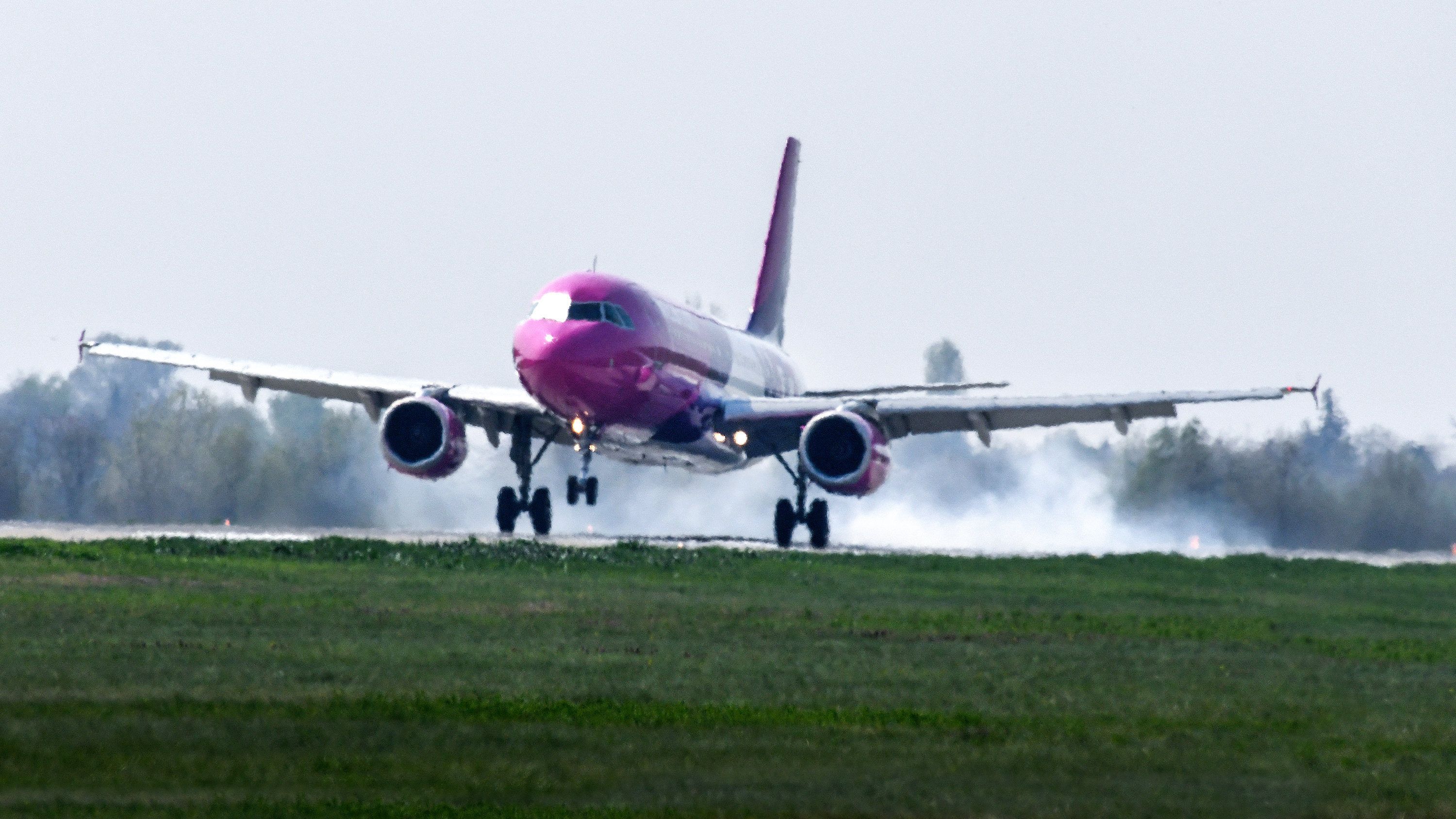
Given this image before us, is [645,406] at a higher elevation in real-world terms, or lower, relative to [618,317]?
lower

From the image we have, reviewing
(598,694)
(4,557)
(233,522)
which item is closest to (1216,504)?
(233,522)

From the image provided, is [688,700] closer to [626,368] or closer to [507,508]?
[626,368]

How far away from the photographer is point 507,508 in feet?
157

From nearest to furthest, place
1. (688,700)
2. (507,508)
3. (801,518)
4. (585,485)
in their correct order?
(688,700) < (585,485) < (507,508) < (801,518)

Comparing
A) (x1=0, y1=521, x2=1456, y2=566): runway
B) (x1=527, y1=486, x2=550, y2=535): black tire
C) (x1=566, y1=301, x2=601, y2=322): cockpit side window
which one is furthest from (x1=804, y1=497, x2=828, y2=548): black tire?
(x1=566, y1=301, x2=601, y2=322): cockpit side window

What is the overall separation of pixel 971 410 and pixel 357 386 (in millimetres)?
12442

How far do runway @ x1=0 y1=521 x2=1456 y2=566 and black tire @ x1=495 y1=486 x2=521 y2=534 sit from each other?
1.18ft

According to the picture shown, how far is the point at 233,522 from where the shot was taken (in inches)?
2404

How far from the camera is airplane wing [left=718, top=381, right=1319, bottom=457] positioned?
Answer: 4544 cm

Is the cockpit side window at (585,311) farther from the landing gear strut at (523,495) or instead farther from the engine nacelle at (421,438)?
the landing gear strut at (523,495)

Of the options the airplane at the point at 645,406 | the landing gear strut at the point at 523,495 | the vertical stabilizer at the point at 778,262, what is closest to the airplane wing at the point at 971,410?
the airplane at the point at 645,406

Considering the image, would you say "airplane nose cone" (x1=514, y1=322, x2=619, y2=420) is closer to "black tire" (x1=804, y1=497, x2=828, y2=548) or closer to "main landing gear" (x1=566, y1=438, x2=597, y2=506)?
"main landing gear" (x1=566, y1=438, x2=597, y2=506)

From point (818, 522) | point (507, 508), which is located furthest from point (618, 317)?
point (818, 522)

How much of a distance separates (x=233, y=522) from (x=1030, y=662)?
44217mm
